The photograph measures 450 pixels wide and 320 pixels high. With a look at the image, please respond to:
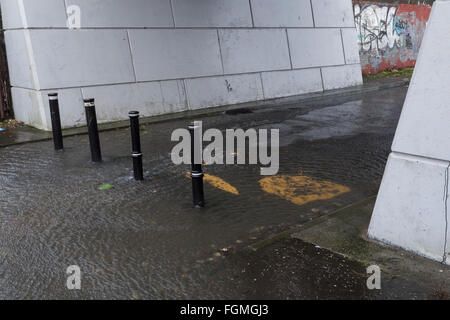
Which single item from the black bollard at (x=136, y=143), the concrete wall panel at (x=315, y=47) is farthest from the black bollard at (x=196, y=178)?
the concrete wall panel at (x=315, y=47)

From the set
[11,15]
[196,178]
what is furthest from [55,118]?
[196,178]

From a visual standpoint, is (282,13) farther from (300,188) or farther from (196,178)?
(196,178)

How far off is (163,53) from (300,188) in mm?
6645

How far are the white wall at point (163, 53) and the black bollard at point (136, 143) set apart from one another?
4233mm

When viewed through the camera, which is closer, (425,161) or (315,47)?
(425,161)

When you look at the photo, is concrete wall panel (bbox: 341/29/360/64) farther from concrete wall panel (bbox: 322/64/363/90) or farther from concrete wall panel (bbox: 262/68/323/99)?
concrete wall panel (bbox: 262/68/323/99)

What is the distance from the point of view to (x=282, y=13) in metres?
13.9

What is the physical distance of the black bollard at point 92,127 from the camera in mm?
6434

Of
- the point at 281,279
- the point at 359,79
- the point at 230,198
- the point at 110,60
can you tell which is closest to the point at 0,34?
the point at 110,60

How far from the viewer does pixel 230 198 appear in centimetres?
531

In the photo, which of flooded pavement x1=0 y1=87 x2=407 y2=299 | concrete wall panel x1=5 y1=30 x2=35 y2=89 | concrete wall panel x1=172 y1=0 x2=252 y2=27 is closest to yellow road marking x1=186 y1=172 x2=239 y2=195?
flooded pavement x1=0 y1=87 x2=407 y2=299

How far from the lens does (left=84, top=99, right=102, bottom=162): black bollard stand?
6.43 metres

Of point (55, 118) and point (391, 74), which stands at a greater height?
point (391, 74)

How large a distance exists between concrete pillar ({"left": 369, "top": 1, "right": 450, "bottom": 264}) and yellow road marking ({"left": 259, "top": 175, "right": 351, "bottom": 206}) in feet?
4.90
